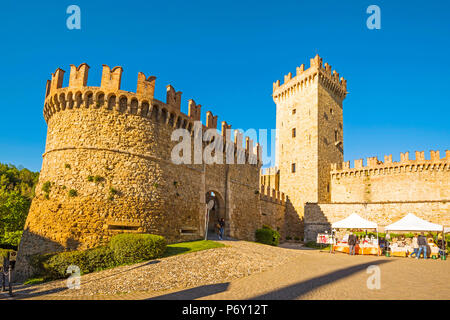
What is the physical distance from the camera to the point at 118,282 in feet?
38.1

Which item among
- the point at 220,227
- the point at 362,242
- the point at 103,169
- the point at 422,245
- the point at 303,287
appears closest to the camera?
the point at 303,287

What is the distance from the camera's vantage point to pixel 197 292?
10266mm

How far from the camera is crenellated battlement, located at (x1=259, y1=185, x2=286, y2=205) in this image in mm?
33281

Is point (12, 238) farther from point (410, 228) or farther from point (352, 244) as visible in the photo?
point (410, 228)

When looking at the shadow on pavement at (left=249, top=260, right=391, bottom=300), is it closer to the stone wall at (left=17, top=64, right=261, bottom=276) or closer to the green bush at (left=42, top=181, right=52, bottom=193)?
the stone wall at (left=17, top=64, right=261, bottom=276)

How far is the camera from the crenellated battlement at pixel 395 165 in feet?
113

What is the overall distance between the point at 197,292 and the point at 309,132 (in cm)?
3311

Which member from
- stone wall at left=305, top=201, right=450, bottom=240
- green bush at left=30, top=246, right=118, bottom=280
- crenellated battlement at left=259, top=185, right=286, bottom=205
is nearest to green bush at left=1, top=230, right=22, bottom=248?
green bush at left=30, top=246, right=118, bottom=280

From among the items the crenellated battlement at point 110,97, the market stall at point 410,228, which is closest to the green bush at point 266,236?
the market stall at point 410,228

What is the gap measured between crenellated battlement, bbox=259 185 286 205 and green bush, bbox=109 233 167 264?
1843cm

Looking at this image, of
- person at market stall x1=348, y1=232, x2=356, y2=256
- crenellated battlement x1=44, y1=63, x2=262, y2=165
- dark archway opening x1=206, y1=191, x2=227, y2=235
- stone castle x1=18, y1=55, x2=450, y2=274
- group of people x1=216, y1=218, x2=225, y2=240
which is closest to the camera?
stone castle x1=18, y1=55, x2=450, y2=274

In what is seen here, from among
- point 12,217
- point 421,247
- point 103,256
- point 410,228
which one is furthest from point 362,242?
point 12,217
